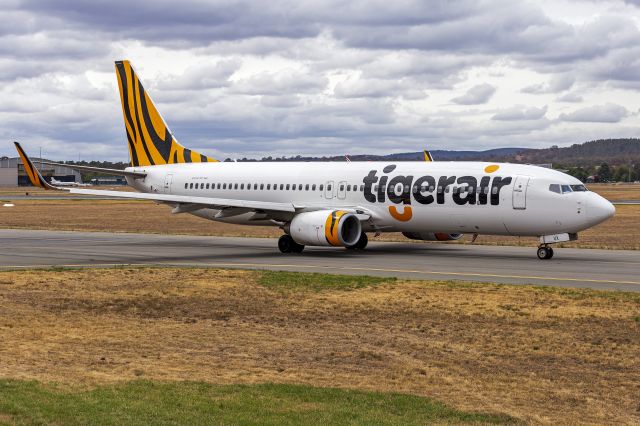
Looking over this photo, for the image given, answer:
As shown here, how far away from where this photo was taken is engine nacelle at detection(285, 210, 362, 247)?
1427 inches

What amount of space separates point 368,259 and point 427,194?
3.69 meters

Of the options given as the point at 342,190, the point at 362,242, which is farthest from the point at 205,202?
the point at 362,242

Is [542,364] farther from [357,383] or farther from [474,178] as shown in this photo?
[474,178]

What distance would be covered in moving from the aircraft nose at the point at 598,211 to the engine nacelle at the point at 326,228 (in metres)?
9.13

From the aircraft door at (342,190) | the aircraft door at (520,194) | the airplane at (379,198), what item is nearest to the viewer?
the airplane at (379,198)

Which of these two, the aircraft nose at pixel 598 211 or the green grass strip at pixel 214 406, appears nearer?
the green grass strip at pixel 214 406

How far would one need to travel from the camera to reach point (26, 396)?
12.8 meters

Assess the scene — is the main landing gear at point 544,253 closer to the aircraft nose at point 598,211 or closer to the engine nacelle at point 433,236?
the aircraft nose at point 598,211

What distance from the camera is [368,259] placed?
35.1 meters

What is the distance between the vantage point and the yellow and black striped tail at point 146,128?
47.9 metres

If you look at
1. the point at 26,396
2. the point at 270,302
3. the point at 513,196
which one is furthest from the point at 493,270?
the point at 26,396

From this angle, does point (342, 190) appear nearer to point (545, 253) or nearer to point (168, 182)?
point (545, 253)

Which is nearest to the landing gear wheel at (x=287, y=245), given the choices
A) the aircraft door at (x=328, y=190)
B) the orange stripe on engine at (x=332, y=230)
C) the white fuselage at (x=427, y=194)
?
the white fuselage at (x=427, y=194)

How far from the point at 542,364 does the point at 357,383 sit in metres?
3.56
